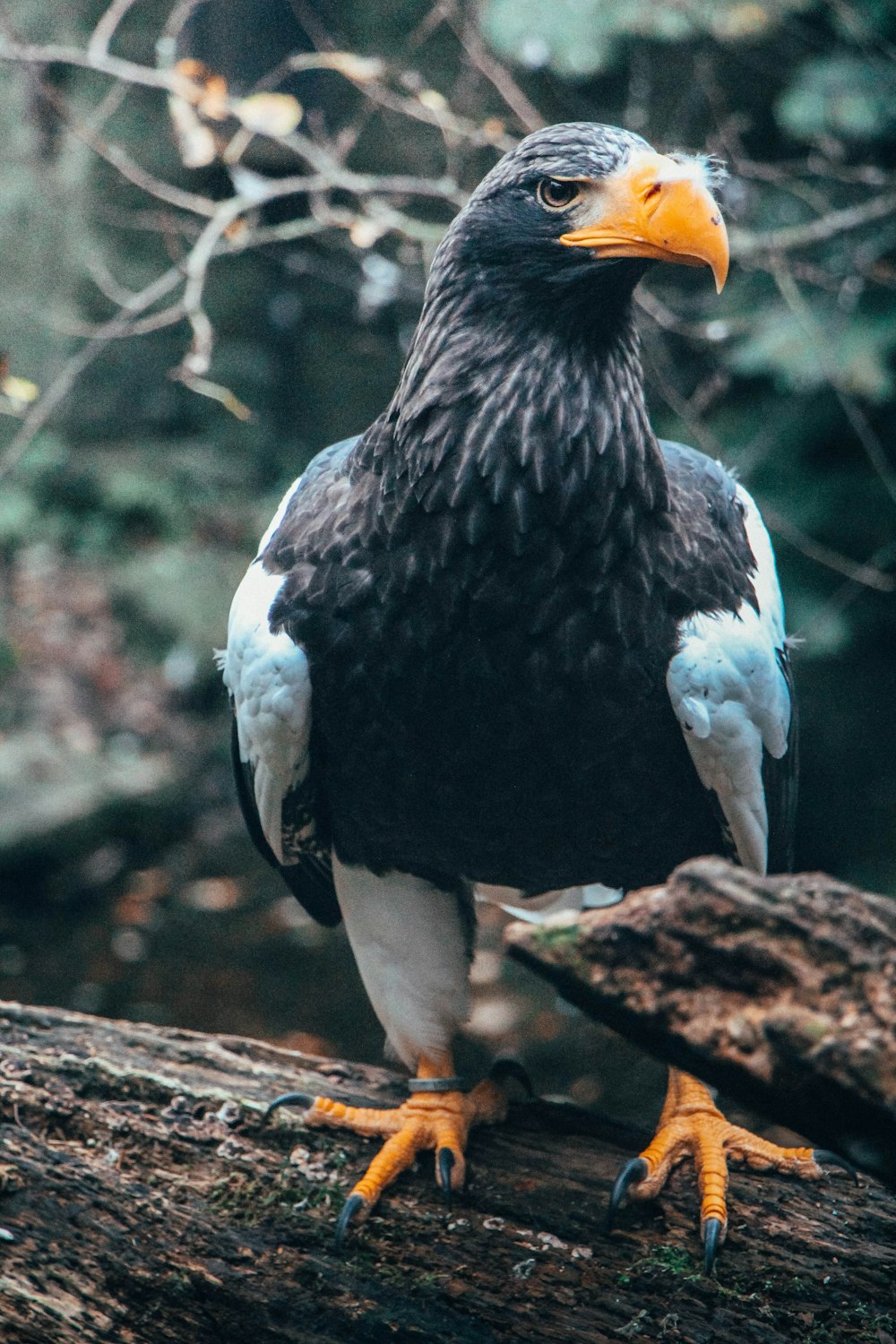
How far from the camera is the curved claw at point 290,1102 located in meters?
2.62

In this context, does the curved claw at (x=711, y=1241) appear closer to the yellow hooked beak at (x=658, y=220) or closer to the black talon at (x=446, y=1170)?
the black talon at (x=446, y=1170)

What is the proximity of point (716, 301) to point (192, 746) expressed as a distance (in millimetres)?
3940

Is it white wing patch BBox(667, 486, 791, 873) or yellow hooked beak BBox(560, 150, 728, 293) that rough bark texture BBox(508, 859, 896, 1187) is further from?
yellow hooked beak BBox(560, 150, 728, 293)

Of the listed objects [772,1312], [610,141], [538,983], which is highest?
[610,141]

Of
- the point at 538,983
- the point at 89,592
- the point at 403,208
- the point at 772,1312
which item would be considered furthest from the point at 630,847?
the point at 89,592

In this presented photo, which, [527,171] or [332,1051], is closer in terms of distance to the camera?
[527,171]

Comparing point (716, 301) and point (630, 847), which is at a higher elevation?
point (716, 301)

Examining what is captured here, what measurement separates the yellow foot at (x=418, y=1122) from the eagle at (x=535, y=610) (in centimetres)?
1

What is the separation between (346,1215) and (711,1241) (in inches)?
26.6

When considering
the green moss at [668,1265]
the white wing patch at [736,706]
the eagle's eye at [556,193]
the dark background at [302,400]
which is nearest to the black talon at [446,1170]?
the green moss at [668,1265]

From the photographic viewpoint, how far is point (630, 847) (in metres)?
2.59

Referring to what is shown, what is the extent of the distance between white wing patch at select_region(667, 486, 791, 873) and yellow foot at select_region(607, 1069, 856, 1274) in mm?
525

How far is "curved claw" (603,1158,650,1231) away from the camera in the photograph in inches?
94.2

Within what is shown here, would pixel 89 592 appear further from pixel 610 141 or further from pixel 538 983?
pixel 610 141
